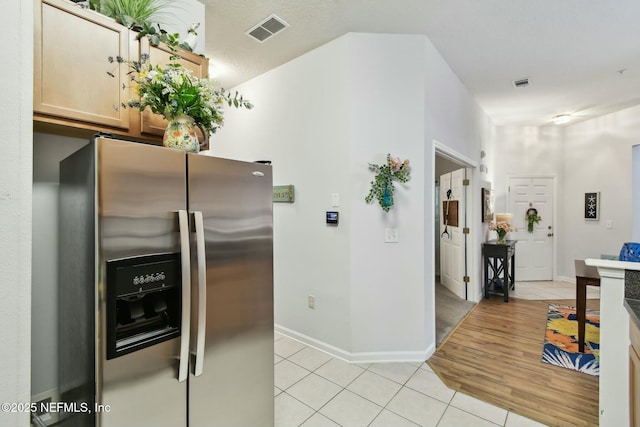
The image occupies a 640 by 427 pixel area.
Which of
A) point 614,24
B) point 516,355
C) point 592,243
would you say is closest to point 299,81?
point 614,24

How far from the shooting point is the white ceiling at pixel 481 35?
229 centimetres

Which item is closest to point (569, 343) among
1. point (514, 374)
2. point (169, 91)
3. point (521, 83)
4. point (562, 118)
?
point (514, 374)

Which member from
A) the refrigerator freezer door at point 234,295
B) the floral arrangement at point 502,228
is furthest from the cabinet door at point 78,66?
the floral arrangement at point 502,228

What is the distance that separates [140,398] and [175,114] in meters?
1.27

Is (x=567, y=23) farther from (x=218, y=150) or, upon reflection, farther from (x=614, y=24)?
(x=218, y=150)

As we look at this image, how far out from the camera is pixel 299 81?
3018mm

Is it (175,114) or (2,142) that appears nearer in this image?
(2,142)

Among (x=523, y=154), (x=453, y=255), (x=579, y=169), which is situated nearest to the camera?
(x=453, y=255)

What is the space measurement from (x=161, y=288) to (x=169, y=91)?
934mm

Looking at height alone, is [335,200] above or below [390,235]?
above

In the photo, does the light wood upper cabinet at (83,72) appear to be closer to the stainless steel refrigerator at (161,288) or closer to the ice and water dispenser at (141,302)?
the stainless steel refrigerator at (161,288)

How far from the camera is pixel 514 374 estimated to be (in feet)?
8.14

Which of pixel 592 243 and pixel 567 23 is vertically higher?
pixel 567 23

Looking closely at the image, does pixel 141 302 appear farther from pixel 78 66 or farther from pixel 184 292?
pixel 78 66
